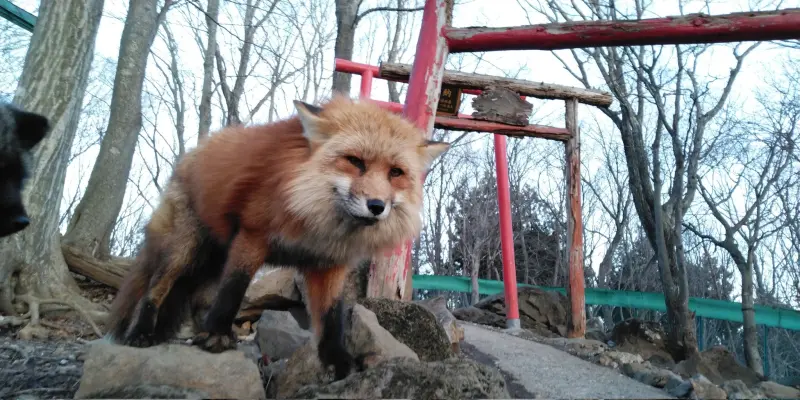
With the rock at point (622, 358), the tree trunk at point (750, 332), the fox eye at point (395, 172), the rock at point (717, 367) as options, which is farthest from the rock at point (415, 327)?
the tree trunk at point (750, 332)

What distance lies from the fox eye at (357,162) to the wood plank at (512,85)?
3464 millimetres

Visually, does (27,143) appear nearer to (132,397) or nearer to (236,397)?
(132,397)

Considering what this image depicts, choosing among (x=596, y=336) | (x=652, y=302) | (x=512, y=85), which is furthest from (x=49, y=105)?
(x=652, y=302)

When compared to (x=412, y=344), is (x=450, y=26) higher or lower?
higher

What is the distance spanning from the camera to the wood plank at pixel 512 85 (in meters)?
6.20

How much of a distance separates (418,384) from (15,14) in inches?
279

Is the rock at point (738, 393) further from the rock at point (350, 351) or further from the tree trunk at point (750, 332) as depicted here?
the tree trunk at point (750, 332)

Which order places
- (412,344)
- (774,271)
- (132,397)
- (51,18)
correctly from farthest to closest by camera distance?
(774,271), (51,18), (412,344), (132,397)

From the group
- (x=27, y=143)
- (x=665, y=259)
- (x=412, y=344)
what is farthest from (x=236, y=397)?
(x=665, y=259)

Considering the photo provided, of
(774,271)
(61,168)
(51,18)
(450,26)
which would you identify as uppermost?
(450,26)

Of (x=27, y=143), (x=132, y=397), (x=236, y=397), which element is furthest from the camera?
(x=27, y=143)

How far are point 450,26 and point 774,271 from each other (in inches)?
238

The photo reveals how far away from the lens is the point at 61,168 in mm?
4914

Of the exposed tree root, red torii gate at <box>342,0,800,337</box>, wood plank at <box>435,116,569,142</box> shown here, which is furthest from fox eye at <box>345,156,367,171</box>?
the exposed tree root
